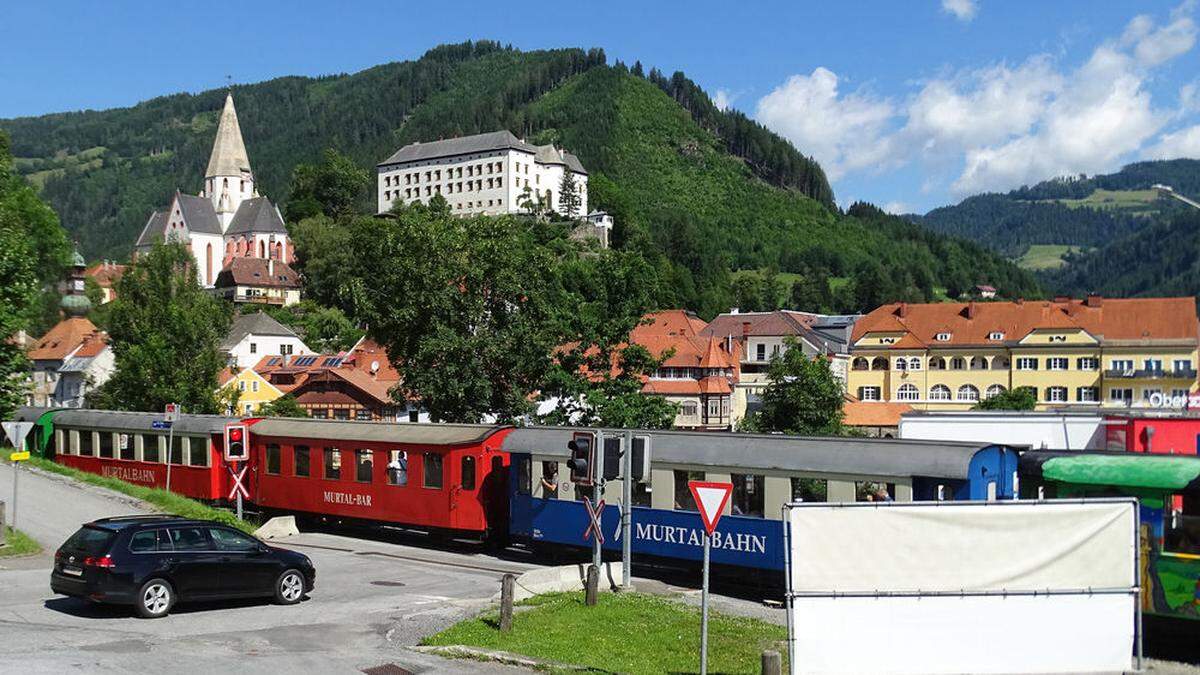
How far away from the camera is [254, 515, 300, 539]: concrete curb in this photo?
92.2 ft

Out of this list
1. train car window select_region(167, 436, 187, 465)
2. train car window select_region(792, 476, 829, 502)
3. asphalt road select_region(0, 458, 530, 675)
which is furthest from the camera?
train car window select_region(167, 436, 187, 465)

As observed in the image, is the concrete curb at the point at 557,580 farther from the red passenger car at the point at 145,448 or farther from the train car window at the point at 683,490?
the red passenger car at the point at 145,448

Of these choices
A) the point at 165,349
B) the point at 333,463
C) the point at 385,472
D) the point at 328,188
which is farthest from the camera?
the point at 328,188

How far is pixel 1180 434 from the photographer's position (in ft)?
84.4

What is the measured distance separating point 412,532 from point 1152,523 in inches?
759

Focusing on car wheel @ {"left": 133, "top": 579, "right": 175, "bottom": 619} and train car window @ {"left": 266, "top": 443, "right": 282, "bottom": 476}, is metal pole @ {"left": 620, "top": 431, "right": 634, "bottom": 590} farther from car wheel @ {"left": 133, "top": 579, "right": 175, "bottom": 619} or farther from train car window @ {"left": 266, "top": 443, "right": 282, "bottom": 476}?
train car window @ {"left": 266, "top": 443, "right": 282, "bottom": 476}

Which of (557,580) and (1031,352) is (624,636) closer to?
(557,580)

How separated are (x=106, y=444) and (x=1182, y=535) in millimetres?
33711

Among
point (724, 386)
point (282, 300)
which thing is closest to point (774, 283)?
point (282, 300)

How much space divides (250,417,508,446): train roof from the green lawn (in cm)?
849

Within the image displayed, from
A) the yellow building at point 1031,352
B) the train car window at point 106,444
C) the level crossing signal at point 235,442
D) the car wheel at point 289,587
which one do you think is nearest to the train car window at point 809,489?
the car wheel at point 289,587

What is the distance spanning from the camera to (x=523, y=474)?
2509cm

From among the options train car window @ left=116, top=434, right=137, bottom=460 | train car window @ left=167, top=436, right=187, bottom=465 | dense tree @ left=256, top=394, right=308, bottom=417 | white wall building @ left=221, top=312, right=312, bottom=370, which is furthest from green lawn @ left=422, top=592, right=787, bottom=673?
white wall building @ left=221, top=312, right=312, bottom=370

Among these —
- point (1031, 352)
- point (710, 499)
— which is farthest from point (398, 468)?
point (1031, 352)
